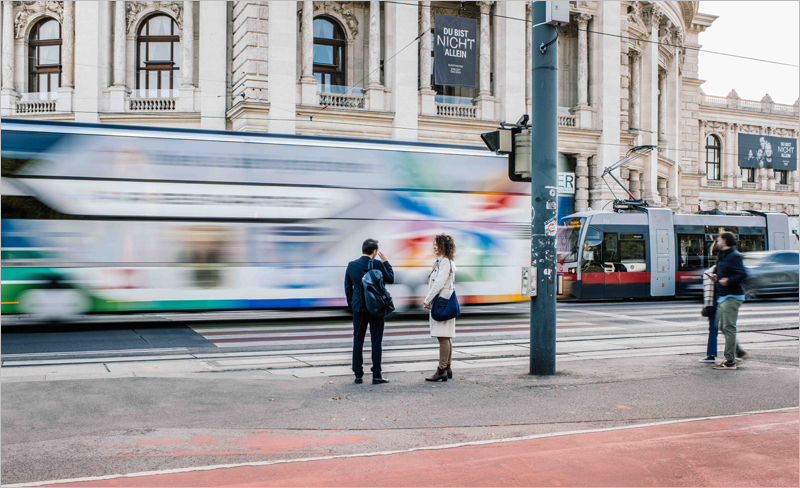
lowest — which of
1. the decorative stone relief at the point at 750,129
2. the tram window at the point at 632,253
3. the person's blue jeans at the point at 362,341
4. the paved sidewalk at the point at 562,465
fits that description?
the paved sidewalk at the point at 562,465

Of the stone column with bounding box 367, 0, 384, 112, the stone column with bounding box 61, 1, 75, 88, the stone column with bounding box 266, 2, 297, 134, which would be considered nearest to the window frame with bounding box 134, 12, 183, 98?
the stone column with bounding box 61, 1, 75, 88

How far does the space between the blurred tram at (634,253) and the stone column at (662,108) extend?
74.6 ft

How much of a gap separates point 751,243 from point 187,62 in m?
24.6

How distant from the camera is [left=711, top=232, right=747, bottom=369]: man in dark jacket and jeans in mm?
9258

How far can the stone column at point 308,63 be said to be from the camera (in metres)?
30.8

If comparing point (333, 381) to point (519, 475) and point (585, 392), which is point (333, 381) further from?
point (519, 475)

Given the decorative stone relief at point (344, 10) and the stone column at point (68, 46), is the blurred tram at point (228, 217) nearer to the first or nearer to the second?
the decorative stone relief at point (344, 10)

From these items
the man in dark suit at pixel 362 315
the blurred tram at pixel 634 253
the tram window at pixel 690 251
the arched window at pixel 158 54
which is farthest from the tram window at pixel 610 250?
the arched window at pixel 158 54

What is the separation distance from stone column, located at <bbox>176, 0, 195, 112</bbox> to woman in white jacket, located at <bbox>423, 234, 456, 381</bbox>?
1029 inches

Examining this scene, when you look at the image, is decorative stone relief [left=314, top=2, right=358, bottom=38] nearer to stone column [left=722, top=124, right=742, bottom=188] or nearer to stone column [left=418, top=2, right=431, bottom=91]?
stone column [left=418, top=2, right=431, bottom=91]

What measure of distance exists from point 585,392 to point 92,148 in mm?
10074

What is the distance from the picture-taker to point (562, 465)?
16.8ft

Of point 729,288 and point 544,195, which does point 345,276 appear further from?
point 729,288

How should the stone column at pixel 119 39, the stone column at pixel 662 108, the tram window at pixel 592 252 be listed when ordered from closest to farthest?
the tram window at pixel 592 252, the stone column at pixel 119 39, the stone column at pixel 662 108
